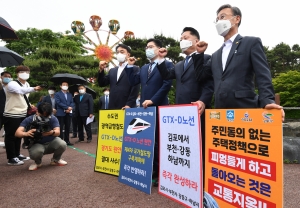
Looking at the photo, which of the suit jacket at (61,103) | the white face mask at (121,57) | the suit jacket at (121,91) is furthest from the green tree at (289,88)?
the white face mask at (121,57)

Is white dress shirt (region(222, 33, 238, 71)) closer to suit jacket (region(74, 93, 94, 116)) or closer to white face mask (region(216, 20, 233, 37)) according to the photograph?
white face mask (region(216, 20, 233, 37))

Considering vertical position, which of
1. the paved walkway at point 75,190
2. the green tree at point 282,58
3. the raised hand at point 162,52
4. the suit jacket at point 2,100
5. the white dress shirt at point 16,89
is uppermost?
the green tree at point 282,58

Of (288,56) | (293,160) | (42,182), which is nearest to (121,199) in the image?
(42,182)

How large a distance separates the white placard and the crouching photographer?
7.32ft

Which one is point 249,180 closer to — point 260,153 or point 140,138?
point 260,153

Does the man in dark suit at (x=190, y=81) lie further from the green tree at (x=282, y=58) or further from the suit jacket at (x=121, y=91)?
the green tree at (x=282, y=58)

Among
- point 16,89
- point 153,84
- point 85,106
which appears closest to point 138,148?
point 153,84

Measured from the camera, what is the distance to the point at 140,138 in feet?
10.1

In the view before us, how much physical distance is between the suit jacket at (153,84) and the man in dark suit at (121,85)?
249 millimetres

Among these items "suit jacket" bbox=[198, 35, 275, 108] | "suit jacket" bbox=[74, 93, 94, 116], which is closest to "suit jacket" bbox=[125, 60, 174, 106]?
"suit jacket" bbox=[198, 35, 275, 108]

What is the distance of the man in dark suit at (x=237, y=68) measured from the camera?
2.08 metres

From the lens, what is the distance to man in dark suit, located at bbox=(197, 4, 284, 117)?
2078 mm

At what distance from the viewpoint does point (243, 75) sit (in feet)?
7.16

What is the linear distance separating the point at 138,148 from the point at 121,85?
1.19m
